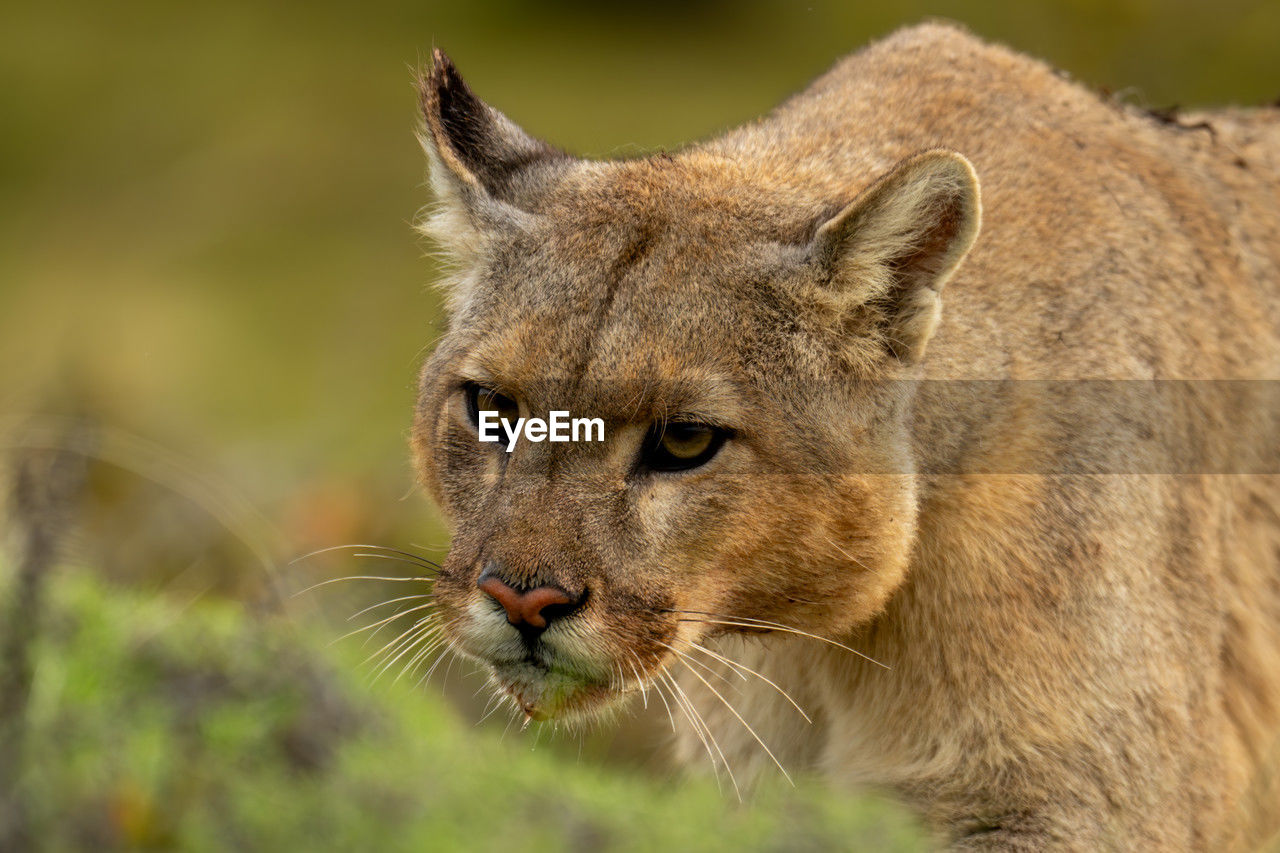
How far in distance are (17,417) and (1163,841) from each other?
201 inches

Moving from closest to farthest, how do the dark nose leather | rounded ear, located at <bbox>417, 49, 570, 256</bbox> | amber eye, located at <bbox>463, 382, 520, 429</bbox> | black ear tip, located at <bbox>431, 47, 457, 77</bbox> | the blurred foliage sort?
the blurred foliage < the dark nose leather < amber eye, located at <bbox>463, 382, 520, 429</bbox> < rounded ear, located at <bbox>417, 49, 570, 256</bbox> < black ear tip, located at <bbox>431, 47, 457, 77</bbox>

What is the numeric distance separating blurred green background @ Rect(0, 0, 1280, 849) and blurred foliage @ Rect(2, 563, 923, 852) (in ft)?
0.06

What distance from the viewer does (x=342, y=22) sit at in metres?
Answer: 20.0

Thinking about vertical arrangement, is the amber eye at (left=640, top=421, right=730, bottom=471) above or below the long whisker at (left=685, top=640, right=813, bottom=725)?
above

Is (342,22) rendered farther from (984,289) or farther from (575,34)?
(984,289)

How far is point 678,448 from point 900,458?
0.78m

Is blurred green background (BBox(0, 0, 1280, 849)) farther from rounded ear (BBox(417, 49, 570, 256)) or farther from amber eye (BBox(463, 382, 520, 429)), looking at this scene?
rounded ear (BBox(417, 49, 570, 256))

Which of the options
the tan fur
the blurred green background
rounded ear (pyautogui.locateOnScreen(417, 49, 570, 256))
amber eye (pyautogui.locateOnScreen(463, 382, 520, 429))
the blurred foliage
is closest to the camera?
the blurred foliage

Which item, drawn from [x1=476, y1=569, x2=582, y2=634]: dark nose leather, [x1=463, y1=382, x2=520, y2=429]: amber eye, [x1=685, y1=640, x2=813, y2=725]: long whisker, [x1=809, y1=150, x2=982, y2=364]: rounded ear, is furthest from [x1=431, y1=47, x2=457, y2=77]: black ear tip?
[x1=685, y1=640, x2=813, y2=725]: long whisker

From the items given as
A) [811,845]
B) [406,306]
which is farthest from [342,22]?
[811,845]

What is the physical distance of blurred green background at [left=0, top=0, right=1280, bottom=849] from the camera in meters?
4.81

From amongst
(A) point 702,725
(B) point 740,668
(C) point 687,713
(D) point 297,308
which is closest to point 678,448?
(B) point 740,668

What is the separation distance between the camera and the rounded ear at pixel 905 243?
4902 mm

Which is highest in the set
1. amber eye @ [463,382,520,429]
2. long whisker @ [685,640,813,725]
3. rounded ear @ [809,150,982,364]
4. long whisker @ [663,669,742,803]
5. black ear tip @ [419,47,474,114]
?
black ear tip @ [419,47,474,114]
